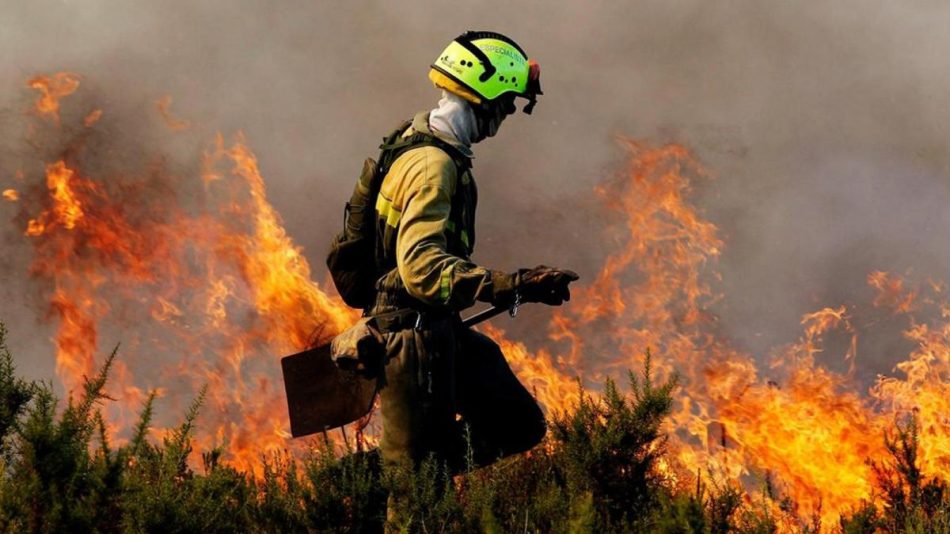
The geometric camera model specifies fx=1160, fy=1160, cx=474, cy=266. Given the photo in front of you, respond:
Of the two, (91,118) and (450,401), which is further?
(91,118)

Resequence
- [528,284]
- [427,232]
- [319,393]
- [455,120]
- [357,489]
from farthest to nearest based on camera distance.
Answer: [319,393] → [455,120] → [357,489] → [427,232] → [528,284]

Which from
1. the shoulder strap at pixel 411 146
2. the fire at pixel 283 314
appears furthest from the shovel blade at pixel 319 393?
the fire at pixel 283 314

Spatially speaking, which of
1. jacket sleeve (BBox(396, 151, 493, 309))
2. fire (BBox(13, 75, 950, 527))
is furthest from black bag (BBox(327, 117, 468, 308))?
fire (BBox(13, 75, 950, 527))

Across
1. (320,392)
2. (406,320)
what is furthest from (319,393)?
(406,320)

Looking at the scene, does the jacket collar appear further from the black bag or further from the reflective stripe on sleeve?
the reflective stripe on sleeve

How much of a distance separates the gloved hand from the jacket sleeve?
1.9 inches

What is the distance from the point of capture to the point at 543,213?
11742 mm

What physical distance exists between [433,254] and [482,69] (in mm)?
1033

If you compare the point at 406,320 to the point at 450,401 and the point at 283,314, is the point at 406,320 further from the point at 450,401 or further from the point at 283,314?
the point at 283,314

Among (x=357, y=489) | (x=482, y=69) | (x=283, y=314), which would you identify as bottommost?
(x=357, y=489)

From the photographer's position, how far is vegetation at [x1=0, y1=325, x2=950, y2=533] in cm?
401

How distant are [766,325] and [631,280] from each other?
146cm

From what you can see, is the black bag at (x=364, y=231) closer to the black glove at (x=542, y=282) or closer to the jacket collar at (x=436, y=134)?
the jacket collar at (x=436, y=134)

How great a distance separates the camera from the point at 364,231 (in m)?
5.10
